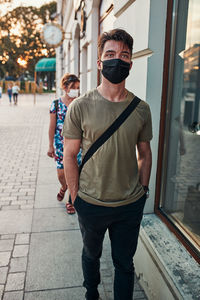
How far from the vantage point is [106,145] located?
1.99m

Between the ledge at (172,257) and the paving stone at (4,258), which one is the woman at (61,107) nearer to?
the paving stone at (4,258)

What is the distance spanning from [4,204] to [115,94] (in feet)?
10.9

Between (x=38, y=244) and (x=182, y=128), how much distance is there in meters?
2.09

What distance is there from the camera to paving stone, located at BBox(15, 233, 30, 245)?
3557 millimetres

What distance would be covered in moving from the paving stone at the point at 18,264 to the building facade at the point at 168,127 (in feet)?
3.82

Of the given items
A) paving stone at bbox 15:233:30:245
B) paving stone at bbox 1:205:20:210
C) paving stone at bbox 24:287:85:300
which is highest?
paving stone at bbox 1:205:20:210

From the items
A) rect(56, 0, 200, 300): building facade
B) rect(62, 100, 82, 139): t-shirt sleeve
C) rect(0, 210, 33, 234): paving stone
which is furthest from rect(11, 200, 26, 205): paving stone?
rect(62, 100, 82, 139): t-shirt sleeve

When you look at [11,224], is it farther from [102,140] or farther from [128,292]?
[102,140]

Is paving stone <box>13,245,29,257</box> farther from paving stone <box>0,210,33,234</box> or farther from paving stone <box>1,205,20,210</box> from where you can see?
paving stone <box>1,205,20,210</box>

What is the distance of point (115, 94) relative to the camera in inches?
81.3

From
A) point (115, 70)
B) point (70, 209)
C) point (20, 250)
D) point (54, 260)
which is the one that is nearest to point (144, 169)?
point (115, 70)

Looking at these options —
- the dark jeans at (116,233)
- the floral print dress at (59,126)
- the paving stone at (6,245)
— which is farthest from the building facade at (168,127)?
the paving stone at (6,245)

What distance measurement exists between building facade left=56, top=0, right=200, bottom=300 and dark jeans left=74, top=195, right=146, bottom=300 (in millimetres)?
346

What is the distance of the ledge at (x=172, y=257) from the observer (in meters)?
2.15
